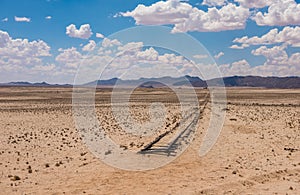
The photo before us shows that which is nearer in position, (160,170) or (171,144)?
(160,170)

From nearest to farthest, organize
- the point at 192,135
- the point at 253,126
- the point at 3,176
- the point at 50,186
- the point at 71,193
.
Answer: the point at 71,193 < the point at 50,186 < the point at 3,176 < the point at 192,135 < the point at 253,126

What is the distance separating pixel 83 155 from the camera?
715 inches

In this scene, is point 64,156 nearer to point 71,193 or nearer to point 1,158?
point 1,158

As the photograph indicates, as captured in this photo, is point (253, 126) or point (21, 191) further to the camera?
point (253, 126)

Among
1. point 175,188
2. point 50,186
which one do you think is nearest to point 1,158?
point 50,186

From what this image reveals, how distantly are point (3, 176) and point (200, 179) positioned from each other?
705 centimetres

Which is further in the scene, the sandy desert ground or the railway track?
the railway track

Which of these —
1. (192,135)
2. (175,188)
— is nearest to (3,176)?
(175,188)

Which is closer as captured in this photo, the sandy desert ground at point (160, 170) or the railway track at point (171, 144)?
the sandy desert ground at point (160, 170)

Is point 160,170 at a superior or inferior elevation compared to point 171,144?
inferior

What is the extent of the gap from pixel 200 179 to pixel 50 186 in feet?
16.2

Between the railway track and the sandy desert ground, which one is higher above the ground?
the railway track

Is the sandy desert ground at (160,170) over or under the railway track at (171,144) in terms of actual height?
under

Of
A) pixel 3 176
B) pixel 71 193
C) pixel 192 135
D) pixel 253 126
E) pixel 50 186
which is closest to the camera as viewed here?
pixel 71 193
